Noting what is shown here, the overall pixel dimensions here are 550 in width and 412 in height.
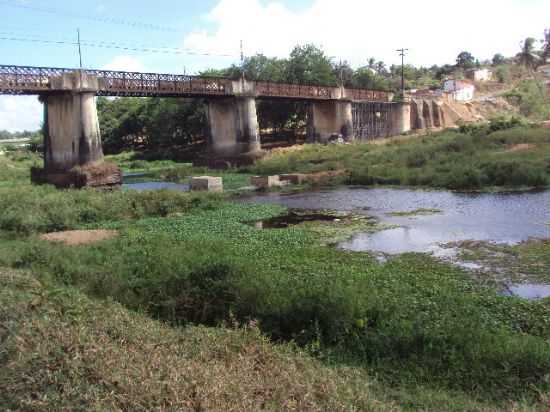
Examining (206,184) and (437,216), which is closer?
(437,216)

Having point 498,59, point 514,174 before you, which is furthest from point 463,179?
point 498,59

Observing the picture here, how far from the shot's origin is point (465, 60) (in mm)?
124312

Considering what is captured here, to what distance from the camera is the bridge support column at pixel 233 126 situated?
47.3 meters

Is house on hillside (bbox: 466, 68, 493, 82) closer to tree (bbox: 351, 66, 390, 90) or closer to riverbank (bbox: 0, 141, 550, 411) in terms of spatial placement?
tree (bbox: 351, 66, 390, 90)

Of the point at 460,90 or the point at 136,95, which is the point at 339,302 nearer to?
the point at 136,95

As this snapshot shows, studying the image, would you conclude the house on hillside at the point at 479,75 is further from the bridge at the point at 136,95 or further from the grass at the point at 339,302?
the grass at the point at 339,302

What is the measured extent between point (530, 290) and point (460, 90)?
258ft

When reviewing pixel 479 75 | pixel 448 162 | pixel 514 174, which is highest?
pixel 479 75

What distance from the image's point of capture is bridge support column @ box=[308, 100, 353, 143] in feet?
186

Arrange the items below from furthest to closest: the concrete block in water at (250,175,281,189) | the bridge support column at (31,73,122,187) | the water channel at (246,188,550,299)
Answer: the bridge support column at (31,73,122,187) < the concrete block in water at (250,175,281,189) < the water channel at (246,188,550,299)

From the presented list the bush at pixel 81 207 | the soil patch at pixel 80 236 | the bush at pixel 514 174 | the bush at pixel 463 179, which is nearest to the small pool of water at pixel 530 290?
the soil patch at pixel 80 236

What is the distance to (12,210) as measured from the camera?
2050cm

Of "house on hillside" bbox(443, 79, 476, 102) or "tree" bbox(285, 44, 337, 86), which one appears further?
"house on hillside" bbox(443, 79, 476, 102)

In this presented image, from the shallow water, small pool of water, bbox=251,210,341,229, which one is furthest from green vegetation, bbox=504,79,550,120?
small pool of water, bbox=251,210,341,229
